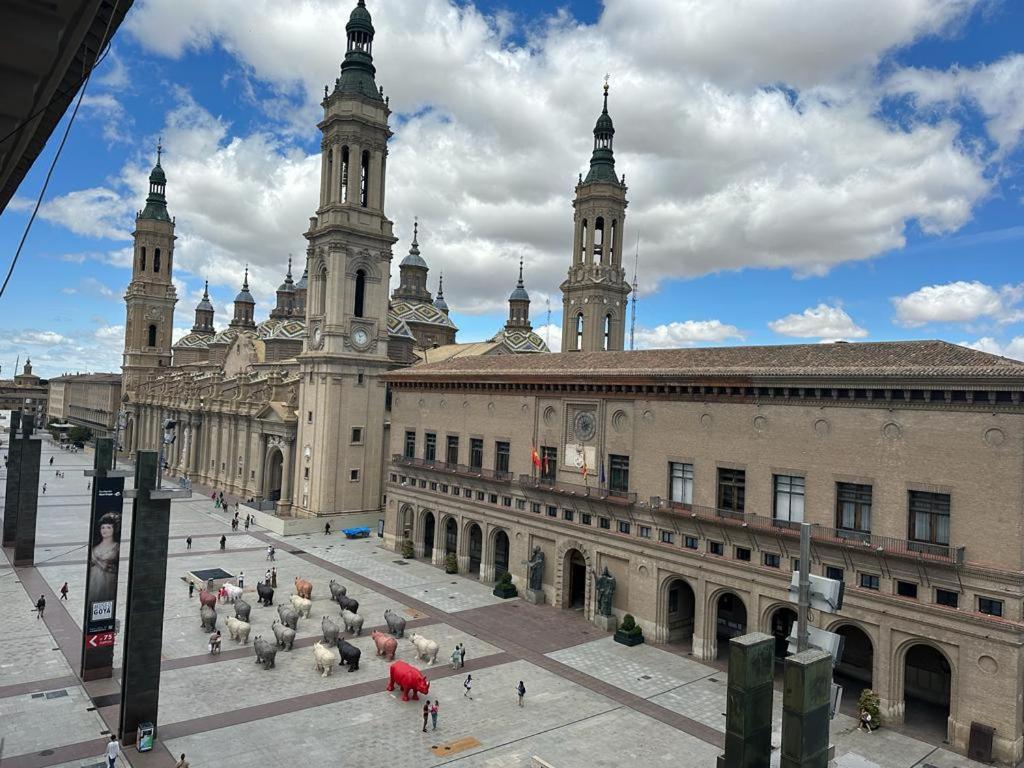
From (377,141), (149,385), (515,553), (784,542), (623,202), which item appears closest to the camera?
(784,542)

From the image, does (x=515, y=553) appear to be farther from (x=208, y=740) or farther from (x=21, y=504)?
(x=21, y=504)

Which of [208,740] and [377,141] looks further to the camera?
[377,141]

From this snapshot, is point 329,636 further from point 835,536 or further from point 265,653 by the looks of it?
point 835,536

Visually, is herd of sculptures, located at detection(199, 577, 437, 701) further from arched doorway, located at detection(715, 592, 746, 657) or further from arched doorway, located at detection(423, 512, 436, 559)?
arched doorway, located at detection(715, 592, 746, 657)

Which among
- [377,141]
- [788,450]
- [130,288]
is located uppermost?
[377,141]

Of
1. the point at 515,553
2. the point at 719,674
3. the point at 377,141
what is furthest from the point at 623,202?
the point at 719,674

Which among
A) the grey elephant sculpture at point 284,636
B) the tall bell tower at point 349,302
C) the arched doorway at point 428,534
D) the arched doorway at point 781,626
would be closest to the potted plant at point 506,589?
the arched doorway at point 428,534

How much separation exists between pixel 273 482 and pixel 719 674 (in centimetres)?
5585

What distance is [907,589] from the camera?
87.7 feet

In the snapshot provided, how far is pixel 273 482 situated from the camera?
247ft

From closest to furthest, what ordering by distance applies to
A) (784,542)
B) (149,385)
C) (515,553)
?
1. (784,542)
2. (515,553)
3. (149,385)

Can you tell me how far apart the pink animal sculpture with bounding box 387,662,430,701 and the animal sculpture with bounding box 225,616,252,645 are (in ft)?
29.4

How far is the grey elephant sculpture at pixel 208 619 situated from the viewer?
34.7 metres

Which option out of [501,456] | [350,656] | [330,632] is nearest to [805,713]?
[350,656]
